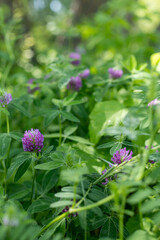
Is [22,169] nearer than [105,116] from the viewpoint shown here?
Yes

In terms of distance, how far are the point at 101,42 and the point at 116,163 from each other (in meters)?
2.34

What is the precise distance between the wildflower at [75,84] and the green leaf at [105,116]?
181 millimetres

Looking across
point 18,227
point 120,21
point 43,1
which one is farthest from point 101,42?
point 43,1

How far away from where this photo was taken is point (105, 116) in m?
1.27

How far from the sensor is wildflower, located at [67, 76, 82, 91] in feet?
4.54

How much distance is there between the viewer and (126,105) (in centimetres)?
139

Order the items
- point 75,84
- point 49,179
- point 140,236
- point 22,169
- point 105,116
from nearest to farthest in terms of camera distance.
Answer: point 140,236 → point 22,169 → point 49,179 → point 105,116 → point 75,84

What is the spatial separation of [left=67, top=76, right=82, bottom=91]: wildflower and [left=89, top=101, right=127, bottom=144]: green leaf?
0.18 meters

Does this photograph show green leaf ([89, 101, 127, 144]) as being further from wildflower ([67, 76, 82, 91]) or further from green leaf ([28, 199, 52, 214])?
green leaf ([28, 199, 52, 214])

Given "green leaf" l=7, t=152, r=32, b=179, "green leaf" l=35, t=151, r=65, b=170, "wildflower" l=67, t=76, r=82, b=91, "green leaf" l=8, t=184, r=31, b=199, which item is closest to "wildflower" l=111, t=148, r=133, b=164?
"green leaf" l=35, t=151, r=65, b=170

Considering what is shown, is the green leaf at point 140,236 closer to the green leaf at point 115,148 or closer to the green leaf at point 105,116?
the green leaf at point 115,148

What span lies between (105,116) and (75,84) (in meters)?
0.26

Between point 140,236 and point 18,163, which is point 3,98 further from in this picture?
point 140,236

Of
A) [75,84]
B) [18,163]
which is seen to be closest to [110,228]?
[18,163]
